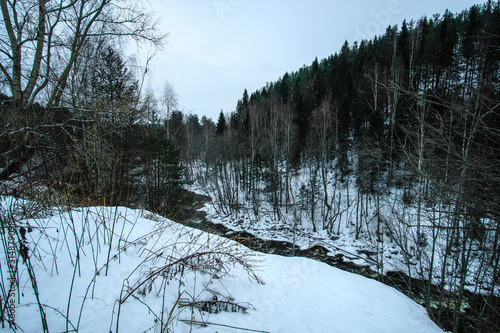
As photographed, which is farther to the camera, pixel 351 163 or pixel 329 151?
pixel 329 151

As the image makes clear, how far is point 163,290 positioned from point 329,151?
75.4 feet

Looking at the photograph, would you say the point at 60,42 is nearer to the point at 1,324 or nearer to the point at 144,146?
the point at 1,324

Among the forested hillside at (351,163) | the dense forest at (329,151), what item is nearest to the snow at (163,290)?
the dense forest at (329,151)

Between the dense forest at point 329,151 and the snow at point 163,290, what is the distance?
56 centimetres

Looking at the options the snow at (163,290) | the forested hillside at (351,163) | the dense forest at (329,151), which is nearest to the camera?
the snow at (163,290)

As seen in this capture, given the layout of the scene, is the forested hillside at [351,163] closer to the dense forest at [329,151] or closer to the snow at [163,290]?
the dense forest at [329,151]

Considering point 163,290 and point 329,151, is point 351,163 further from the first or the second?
point 163,290

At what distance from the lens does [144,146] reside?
11719 mm

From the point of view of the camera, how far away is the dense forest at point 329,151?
97.8 inches

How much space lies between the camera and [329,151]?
22.4m

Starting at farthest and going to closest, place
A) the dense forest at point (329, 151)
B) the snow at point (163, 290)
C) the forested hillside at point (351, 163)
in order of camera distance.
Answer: the forested hillside at point (351, 163), the dense forest at point (329, 151), the snow at point (163, 290)

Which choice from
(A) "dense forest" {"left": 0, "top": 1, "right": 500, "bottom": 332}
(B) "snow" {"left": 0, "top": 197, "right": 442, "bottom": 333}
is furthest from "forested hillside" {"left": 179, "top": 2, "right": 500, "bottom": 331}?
(B) "snow" {"left": 0, "top": 197, "right": 442, "bottom": 333}

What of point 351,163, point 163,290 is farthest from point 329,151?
point 163,290

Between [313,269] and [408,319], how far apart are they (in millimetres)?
1456
